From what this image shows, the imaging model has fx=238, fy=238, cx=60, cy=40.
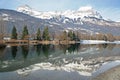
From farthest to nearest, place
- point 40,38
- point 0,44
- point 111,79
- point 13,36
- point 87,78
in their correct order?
point 40,38 → point 13,36 → point 0,44 → point 87,78 → point 111,79

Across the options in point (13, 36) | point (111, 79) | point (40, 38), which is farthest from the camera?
point (40, 38)

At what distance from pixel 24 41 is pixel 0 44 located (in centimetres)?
4855

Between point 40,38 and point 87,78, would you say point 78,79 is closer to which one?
point 87,78

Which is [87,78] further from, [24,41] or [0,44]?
[24,41]

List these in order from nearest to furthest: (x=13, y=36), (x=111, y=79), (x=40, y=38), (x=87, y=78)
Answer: (x=111, y=79), (x=87, y=78), (x=13, y=36), (x=40, y=38)

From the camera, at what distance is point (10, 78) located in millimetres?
41156

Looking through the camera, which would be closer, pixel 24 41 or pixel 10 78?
pixel 10 78

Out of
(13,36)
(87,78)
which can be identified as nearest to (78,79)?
(87,78)

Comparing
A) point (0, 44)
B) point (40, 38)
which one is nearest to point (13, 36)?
point (40, 38)

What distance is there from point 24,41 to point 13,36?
9.42m

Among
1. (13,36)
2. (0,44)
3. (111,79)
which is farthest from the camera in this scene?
(13,36)

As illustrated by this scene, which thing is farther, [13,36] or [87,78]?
[13,36]

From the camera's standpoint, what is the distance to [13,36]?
583ft

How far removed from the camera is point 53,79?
4081 centimetres
